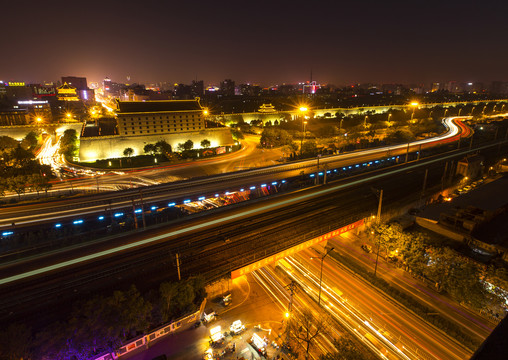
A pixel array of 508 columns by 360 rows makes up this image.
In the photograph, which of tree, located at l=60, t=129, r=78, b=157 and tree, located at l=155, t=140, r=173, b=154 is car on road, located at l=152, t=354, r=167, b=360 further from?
tree, located at l=60, t=129, r=78, b=157

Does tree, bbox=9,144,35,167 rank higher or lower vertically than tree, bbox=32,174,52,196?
higher

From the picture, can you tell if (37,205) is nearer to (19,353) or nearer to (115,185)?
(115,185)

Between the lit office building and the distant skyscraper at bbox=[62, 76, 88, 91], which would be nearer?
the lit office building

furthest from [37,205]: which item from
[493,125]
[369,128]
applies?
[493,125]

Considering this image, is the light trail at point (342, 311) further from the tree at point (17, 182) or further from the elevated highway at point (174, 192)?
the tree at point (17, 182)

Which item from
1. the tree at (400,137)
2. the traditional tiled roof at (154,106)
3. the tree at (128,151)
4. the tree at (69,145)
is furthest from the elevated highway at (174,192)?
the traditional tiled roof at (154,106)

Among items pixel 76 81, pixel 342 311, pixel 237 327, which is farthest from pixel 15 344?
pixel 76 81

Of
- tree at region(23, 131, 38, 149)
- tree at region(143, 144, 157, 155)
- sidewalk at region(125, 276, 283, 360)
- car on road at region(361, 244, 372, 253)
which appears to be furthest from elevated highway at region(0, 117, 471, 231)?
tree at region(23, 131, 38, 149)

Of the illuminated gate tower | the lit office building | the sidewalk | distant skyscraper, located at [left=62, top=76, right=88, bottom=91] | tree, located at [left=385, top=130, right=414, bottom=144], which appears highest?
distant skyscraper, located at [left=62, top=76, right=88, bottom=91]
